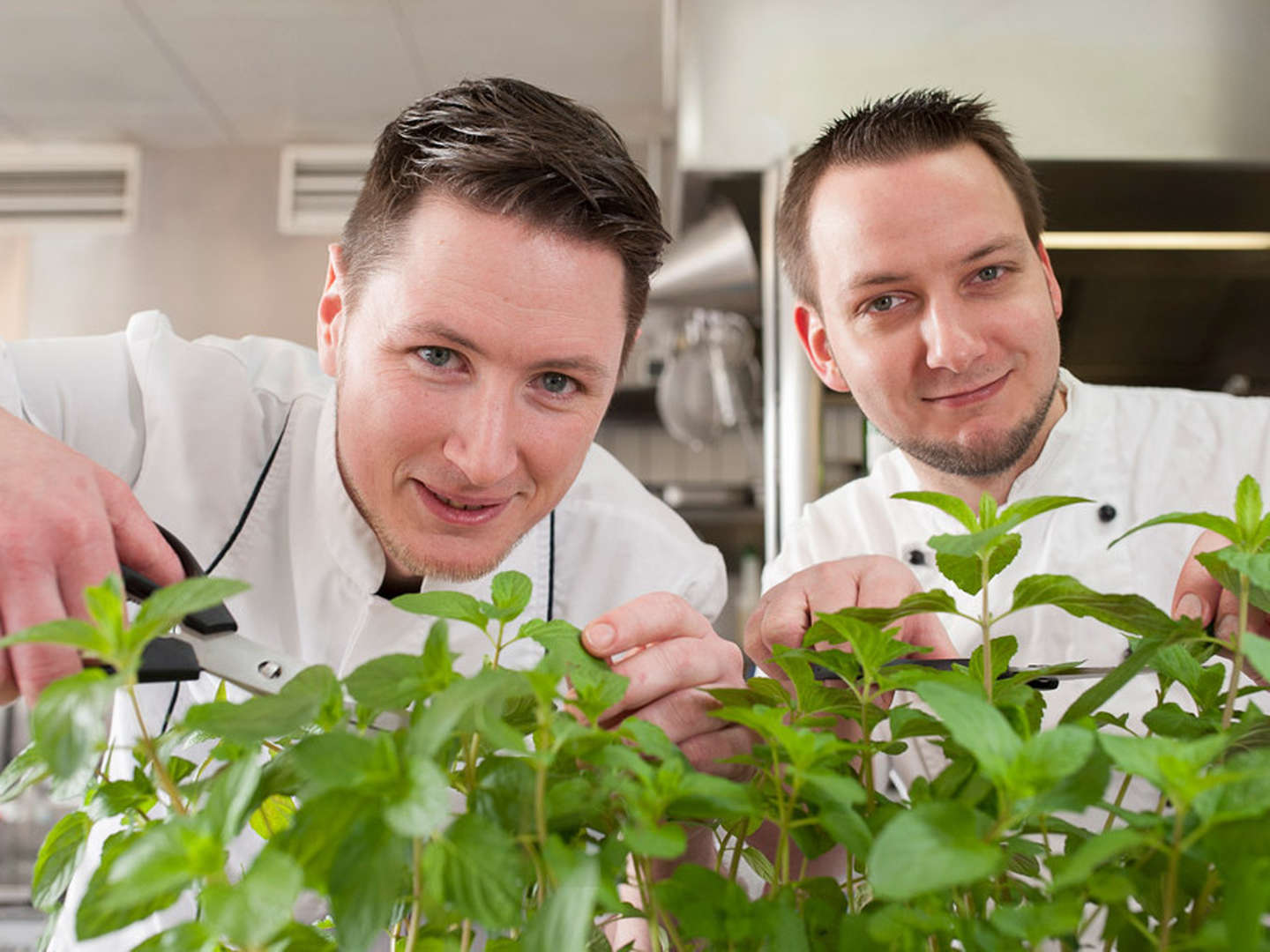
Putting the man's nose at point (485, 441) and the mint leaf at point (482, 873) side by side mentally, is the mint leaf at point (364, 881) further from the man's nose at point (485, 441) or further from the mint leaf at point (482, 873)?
the man's nose at point (485, 441)

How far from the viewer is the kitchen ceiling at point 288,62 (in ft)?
10.3

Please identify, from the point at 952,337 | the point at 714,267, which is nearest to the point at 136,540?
the point at 952,337

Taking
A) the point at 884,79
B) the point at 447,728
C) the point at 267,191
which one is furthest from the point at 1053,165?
the point at 267,191

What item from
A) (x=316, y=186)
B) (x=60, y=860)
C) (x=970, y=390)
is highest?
(x=316, y=186)

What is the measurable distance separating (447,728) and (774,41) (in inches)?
80.7

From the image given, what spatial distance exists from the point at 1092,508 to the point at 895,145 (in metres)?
0.59

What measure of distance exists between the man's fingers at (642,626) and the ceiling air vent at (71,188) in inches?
152

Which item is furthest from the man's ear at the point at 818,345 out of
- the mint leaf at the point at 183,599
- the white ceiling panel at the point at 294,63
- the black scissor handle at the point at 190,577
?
the white ceiling panel at the point at 294,63

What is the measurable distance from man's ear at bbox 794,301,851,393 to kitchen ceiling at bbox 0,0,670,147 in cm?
187

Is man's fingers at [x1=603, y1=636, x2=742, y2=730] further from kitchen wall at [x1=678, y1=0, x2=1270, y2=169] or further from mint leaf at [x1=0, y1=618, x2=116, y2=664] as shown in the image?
kitchen wall at [x1=678, y1=0, x2=1270, y2=169]

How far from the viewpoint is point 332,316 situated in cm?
116

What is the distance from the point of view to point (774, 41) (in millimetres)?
2135

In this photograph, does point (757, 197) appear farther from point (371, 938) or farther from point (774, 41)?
point (371, 938)

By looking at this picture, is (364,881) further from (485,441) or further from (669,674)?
(485,441)
